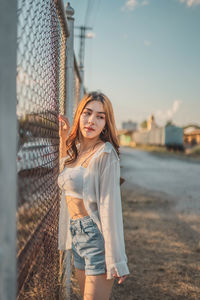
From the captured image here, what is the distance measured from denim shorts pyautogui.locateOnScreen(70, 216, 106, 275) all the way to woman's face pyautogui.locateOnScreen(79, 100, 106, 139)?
1.96 feet

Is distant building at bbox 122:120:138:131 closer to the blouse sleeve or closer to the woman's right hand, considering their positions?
the woman's right hand

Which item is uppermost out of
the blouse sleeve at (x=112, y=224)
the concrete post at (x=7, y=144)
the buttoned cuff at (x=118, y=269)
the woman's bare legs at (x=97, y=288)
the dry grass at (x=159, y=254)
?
the concrete post at (x=7, y=144)

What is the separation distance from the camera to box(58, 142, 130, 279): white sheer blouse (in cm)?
165

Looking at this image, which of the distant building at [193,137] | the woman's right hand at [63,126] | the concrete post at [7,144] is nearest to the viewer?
the concrete post at [7,144]

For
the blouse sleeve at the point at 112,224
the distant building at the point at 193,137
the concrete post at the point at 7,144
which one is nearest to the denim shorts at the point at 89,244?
the blouse sleeve at the point at 112,224

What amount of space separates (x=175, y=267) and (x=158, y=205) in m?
3.19

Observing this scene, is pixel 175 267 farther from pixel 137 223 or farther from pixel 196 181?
pixel 196 181

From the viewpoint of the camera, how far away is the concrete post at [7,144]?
654 mm

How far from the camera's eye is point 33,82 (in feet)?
4.01

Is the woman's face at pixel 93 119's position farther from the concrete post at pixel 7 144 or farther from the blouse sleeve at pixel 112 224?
the concrete post at pixel 7 144

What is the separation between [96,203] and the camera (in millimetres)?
1829

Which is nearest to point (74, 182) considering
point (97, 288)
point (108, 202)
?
point (108, 202)

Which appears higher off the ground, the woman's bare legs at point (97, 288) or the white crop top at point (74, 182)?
the white crop top at point (74, 182)

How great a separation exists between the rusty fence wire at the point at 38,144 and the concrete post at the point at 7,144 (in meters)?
0.27
